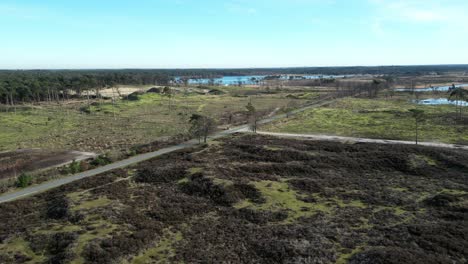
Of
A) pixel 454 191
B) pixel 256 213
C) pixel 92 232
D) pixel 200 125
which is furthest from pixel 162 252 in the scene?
pixel 200 125

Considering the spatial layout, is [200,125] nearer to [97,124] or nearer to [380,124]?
[97,124]

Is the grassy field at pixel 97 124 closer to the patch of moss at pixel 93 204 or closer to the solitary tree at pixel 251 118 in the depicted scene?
the solitary tree at pixel 251 118

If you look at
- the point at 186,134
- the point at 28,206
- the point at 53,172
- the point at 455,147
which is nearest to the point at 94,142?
the point at 186,134

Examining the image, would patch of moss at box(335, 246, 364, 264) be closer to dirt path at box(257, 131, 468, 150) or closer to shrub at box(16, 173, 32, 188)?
shrub at box(16, 173, 32, 188)

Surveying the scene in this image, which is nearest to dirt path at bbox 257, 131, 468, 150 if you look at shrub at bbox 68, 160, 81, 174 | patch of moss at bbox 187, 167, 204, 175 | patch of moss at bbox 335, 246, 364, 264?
patch of moss at bbox 187, 167, 204, 175

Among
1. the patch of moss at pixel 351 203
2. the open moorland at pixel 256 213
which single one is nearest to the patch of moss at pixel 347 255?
the open moorland at pixel 256 213

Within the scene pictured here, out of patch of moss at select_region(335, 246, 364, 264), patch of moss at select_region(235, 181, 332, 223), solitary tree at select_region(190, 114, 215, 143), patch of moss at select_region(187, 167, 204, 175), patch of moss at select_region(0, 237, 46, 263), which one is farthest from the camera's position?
solitary tree at select_region(190, 114, 215, 143)

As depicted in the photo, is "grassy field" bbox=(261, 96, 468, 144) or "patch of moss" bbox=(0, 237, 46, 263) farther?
"grassy field" bbox=(261, 96, 468, 144)
